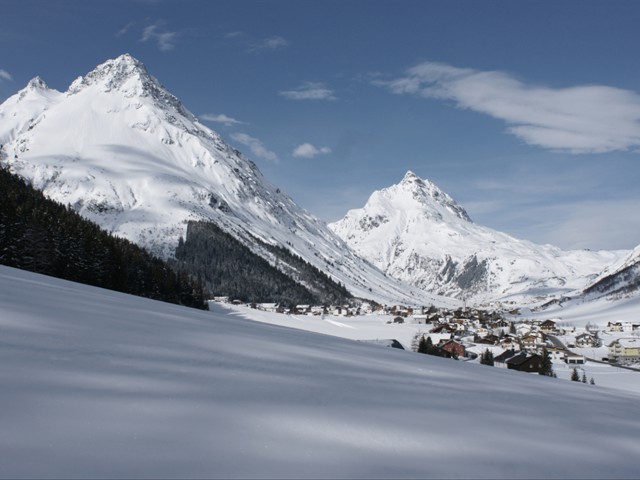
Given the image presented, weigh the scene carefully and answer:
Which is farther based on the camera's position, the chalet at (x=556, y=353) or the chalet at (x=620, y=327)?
the chalet at (x=620, y=327)

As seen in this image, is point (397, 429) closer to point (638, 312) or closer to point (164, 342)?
point (164, 342)

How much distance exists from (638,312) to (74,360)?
215094mm

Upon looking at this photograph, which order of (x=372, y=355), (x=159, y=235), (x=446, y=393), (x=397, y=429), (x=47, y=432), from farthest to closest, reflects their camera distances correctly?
(x=159, y=235) < (x=372, y=355) < (x=446, y=393) < (x=397, y=429) < (x=47, y=432)

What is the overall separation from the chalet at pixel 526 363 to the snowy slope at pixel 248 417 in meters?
53.6

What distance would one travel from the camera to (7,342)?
4953 millimetres

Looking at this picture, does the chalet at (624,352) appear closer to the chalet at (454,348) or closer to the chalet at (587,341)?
the chalet at (587,341)

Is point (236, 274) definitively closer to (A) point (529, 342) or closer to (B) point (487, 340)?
(B) point (487, 340)

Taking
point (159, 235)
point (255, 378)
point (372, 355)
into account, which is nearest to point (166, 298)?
point (372, 355)

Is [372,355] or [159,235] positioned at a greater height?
[159,235]

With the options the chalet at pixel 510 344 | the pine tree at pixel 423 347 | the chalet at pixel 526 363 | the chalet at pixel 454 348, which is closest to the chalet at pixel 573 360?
the chalet at pixel 510 344

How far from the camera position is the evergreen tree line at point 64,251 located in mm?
37031

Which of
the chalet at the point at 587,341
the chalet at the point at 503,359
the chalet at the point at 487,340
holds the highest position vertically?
the chalet at the point at 587,341

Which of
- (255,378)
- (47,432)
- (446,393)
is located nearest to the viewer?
(47,432)

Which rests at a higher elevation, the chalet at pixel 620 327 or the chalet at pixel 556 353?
the chalet at pixel 620 327
